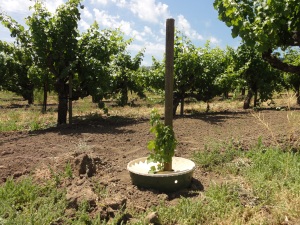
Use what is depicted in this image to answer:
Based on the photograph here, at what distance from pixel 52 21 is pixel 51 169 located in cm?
588

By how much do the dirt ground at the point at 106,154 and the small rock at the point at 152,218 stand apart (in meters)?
0.36

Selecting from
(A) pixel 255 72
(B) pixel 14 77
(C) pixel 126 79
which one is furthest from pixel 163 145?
(B) pixel 14 77

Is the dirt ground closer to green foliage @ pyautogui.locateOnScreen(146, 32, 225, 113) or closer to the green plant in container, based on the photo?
the green plant in container

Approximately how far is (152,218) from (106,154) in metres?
2.52

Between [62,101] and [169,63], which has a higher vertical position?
[169,63]

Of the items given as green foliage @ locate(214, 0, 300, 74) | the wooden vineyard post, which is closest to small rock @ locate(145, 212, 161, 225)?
the wooden vineyard post

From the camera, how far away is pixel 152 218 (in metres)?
3.07

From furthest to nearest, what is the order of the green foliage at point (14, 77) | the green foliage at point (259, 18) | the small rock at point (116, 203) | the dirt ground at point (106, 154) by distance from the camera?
the green foliage at point (14, 77), the green foliage at point (259, 18), the dirt ground at point (106, 154), the small rock at point (116, 203)

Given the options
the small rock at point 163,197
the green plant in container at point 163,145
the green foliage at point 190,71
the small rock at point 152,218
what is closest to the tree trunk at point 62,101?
the green foliage at point 190,71

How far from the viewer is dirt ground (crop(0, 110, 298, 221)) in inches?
144

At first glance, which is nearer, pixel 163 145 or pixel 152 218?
pixel 152 218

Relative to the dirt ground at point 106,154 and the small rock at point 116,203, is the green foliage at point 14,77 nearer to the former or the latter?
the dirt ground at point 106,154

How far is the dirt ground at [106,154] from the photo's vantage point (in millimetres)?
3656

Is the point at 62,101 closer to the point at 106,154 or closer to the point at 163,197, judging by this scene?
the point at 106,154
